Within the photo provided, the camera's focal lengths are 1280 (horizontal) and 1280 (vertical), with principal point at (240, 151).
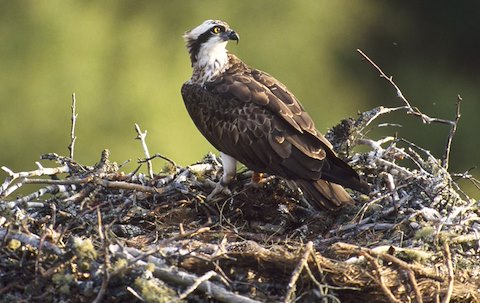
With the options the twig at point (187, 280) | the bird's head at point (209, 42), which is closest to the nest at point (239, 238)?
the twig at point (187, 280)

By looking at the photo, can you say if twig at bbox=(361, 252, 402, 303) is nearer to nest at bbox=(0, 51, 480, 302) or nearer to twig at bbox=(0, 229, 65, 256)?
nest at bbox=(0, 51, 480, 302)

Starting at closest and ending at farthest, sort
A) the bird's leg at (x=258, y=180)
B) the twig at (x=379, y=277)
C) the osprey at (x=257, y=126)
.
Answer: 1. the twig at (x=379, y=277)
2. the osprey at (x=257, y=126)
3. the bird's leg at (x=258, y=180)

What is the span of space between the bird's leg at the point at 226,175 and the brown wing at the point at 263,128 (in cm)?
4

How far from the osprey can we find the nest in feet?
0.51

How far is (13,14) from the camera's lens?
1464 centimetres

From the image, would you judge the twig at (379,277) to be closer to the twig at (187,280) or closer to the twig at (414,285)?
the twig at (414,285)

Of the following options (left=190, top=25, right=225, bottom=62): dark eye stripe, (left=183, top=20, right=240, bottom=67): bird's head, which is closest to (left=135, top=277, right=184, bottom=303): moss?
(left=183, top=20, right=240, bottom=67): bird's head

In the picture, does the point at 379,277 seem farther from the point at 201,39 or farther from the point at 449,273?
the point at 201,39

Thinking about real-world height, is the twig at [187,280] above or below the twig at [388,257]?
above

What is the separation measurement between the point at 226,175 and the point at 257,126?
346mm

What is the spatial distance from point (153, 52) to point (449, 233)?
8.65m

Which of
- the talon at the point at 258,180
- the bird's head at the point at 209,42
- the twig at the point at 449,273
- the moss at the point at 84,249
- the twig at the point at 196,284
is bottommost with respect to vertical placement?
the twig at the point at 449,273

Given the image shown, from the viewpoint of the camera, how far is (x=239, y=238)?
669 cm

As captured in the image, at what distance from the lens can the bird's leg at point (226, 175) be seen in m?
7.33
